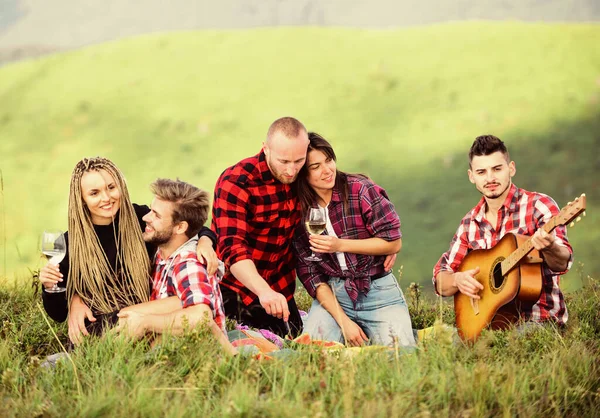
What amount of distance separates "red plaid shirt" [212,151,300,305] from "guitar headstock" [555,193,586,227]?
6.43 feet

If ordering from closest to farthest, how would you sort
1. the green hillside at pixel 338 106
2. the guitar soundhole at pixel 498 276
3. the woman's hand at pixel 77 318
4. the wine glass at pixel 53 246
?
the wine glass at pixel 53 246, the woman's hand at pixel 77 318, the guitar soundhole at pixel 498 276, the green hillside at pixel 338 106

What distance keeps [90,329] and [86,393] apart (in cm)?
86

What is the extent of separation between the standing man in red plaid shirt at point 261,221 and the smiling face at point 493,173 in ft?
3.95

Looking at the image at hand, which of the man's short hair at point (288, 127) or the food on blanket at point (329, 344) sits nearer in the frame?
the food on blanket at point (329, 344)

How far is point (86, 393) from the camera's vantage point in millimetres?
3334

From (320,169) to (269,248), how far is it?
79cm

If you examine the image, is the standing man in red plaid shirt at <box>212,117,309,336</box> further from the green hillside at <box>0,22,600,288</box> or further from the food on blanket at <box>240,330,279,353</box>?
the green hillside at <box>0,22,600,288</box>

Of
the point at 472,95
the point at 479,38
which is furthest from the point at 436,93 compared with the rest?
the point at 479,38

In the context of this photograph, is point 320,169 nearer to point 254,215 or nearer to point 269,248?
point 254,215

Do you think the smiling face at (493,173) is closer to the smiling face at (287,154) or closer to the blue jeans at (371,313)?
the blue jeans at (371,313)

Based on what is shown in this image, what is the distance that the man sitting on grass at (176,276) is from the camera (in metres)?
3.87

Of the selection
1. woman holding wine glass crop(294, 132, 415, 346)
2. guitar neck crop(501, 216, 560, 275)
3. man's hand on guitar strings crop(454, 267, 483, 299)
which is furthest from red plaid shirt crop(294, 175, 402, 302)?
guitar neck crop(501, 216, 560, 275)

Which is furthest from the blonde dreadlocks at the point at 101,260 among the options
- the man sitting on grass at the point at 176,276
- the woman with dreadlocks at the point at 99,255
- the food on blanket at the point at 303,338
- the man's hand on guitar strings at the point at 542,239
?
the man's hand on guitar strings at the point at 542,239

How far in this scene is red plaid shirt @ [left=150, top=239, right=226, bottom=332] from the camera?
12.9ft
